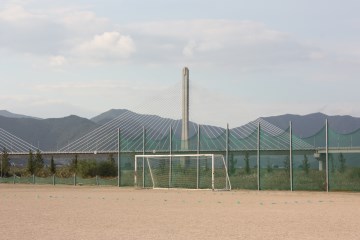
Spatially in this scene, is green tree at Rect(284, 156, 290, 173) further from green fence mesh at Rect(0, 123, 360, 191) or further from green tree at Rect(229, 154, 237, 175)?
green tree at Rect(229, 154, 237, 175)

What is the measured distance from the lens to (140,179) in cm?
3962

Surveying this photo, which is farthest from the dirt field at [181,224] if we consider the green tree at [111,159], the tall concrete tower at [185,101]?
the green tree at [111,159]

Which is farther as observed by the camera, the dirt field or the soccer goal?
the soccer goal

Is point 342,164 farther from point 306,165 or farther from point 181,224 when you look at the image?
point 181,224

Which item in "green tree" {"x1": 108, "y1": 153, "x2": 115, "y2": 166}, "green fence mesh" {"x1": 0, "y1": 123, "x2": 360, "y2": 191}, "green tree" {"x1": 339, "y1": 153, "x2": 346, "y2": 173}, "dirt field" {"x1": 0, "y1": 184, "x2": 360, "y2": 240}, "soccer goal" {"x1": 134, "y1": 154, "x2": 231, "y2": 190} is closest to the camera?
"dirt field" {"x1": 0, "y1": 184, "x2": 360, "y2": 240}

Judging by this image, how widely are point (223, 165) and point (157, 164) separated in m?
4.74

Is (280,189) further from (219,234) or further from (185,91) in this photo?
(185,91)

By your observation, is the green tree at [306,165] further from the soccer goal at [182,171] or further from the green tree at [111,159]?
the green tree at [111,159]

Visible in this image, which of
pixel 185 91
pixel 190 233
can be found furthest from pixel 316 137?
pixel 185 91

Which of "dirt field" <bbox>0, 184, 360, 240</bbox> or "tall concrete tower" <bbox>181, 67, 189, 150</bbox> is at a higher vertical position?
"tall concrete tower" <bbox>181, 67, 189, 150</bbox>

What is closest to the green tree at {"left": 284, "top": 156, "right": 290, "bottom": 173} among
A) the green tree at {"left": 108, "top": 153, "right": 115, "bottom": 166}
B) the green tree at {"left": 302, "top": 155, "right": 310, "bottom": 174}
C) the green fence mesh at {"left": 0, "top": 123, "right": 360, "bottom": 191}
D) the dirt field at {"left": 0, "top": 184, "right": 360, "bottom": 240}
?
the green fence mesh at {"left": 0, "top": 123, "right": 360, "bottom": 191}

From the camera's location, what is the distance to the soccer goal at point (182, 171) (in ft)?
116

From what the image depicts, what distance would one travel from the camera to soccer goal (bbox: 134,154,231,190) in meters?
35.3

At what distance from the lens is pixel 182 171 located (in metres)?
37.1
